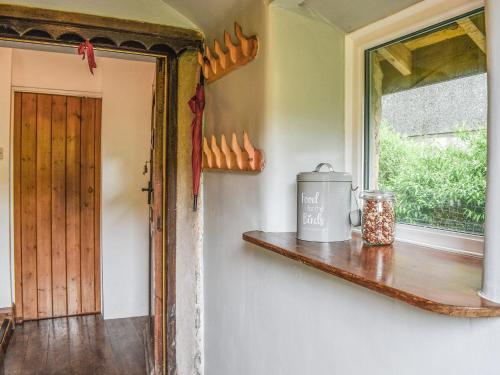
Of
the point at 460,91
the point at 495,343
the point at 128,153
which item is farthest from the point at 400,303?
the point at 128,153

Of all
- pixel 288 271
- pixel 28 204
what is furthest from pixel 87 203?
pixel 288 271

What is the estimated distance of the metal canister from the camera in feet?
4.20

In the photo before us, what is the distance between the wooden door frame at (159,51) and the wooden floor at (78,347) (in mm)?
773

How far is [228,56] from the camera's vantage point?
169cm

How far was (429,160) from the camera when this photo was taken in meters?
1.23

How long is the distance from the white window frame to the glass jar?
10 centimetres

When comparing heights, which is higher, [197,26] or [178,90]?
[197,26]

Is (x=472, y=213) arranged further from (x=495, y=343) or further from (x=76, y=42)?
(x=76, y=42)

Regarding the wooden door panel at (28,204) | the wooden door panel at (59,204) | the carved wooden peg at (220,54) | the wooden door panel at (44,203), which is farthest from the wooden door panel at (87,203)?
the carved wooden peg at (220,54)

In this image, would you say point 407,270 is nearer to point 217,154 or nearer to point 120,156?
point 217,154

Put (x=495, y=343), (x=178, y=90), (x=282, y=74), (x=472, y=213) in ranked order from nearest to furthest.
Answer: (x=495, y=343)
(x=472, y=213)
(x=282, y=74)
(x=178, y=90)

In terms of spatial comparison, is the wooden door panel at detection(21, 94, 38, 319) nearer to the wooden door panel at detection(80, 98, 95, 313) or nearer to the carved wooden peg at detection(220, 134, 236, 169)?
the wooden door panel at detection(80, 98, 95, 313)

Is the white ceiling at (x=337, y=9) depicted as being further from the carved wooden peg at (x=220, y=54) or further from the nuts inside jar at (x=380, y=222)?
the nuts inside jar at (x=380, y=222)

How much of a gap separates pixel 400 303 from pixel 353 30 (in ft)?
3.09
